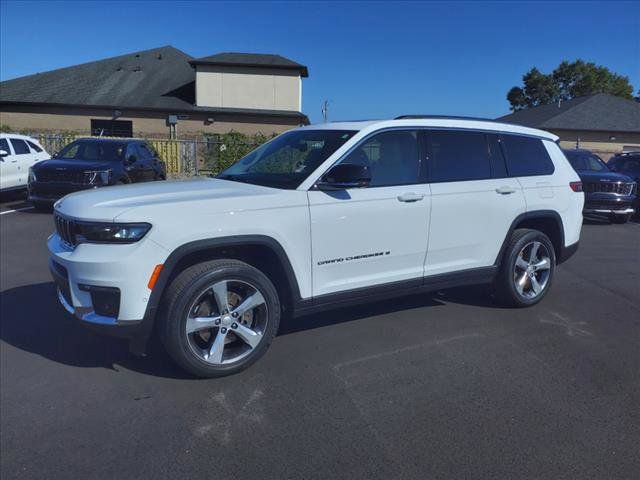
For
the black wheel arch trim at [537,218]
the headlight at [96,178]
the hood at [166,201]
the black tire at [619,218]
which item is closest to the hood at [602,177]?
the black tire at [619,218]

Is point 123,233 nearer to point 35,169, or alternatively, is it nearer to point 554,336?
point 554,336

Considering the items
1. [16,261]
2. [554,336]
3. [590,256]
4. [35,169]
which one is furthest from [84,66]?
[554,336]

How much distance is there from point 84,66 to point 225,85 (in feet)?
34.5

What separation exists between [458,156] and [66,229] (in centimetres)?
338

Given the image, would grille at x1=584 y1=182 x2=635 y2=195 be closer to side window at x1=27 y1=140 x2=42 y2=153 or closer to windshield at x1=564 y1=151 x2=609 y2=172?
→ windshield at x1=564 y1=151 x2=609 y2=172

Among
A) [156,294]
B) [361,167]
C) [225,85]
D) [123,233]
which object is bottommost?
[156,294]

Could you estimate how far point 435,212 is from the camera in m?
4.75

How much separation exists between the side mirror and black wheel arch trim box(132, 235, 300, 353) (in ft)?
2.06

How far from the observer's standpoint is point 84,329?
4906 millimetres

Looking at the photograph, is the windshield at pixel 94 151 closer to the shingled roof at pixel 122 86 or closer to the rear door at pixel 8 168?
the rear door at pixel 8 168

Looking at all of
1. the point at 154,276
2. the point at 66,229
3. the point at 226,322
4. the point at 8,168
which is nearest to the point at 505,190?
the point at 226,322

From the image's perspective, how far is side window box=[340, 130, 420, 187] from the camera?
454 centimetres

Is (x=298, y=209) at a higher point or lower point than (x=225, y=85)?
lower

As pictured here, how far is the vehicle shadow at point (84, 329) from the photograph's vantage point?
4.28 m
